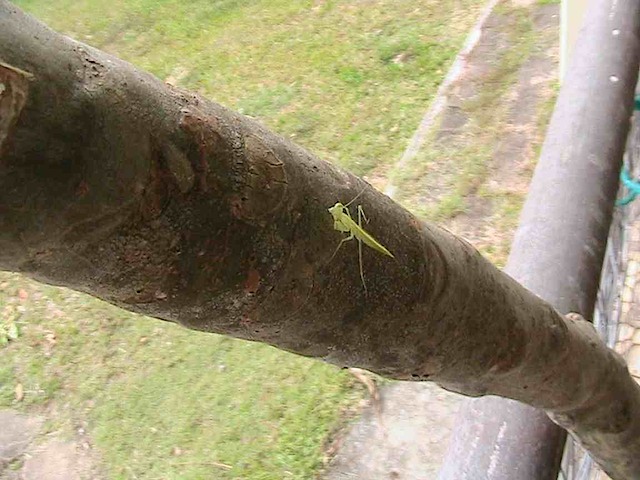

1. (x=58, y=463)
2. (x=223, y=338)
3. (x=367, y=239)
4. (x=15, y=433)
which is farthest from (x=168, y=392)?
(x=367, y=239)

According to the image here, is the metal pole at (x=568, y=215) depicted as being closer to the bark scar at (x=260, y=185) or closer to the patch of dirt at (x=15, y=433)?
the bark scar at (x=260, y=185)

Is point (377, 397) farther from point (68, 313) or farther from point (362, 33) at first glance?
point (362, 33)

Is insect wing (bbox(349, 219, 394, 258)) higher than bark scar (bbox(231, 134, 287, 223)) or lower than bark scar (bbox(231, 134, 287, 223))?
lower

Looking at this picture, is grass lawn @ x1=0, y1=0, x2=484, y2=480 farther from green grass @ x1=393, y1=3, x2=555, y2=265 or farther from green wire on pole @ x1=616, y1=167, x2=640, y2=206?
green wire on pole @ x1=616, y1=167, x2=640, y2=206

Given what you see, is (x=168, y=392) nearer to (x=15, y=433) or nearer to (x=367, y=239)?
(x=15, y=433)

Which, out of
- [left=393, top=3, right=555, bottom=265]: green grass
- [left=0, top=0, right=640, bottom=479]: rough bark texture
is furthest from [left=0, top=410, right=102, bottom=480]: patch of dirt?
[left=0, top=0, right=640, bottom=479]: rough bark texture

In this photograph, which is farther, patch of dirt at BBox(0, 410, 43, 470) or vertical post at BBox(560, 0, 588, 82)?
patch of dirt at BBox(0, 410, 43, 470)

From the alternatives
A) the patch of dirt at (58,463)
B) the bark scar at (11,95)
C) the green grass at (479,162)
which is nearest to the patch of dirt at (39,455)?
the patch of dirt at (58,463)
